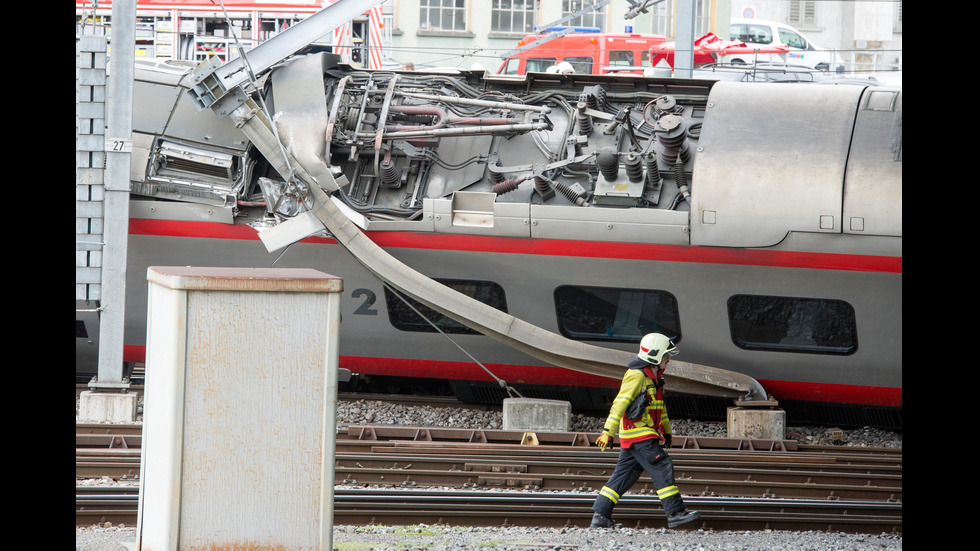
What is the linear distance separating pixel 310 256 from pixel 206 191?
121 cm

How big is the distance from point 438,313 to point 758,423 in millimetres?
3307

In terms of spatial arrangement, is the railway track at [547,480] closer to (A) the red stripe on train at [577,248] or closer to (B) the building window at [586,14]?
(A) the red stripe on train at [577,248]

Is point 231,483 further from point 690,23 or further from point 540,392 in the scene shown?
point 690,23

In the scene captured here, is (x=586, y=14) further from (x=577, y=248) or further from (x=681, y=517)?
(x=681, y=517)

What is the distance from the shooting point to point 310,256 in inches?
383

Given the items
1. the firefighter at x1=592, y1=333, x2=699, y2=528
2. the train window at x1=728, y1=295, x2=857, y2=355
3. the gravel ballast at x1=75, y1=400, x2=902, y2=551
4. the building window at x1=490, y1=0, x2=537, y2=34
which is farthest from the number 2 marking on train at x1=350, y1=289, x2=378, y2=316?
the building window at x1=490, y1=0, x2=537, y2=34

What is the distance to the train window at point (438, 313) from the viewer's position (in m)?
9.69

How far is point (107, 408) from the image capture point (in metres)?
9.34

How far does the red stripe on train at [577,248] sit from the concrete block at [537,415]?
146 centimetres

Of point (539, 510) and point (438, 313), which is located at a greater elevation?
point (438, 313)

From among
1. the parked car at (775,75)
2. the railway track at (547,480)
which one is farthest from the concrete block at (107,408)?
the parked car at (775,75)

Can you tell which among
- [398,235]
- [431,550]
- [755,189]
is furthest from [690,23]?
[431,550]

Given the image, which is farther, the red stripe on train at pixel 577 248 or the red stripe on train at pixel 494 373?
the red stripe on train at pixel 494 373

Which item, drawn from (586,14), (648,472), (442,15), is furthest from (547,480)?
(586,14)
